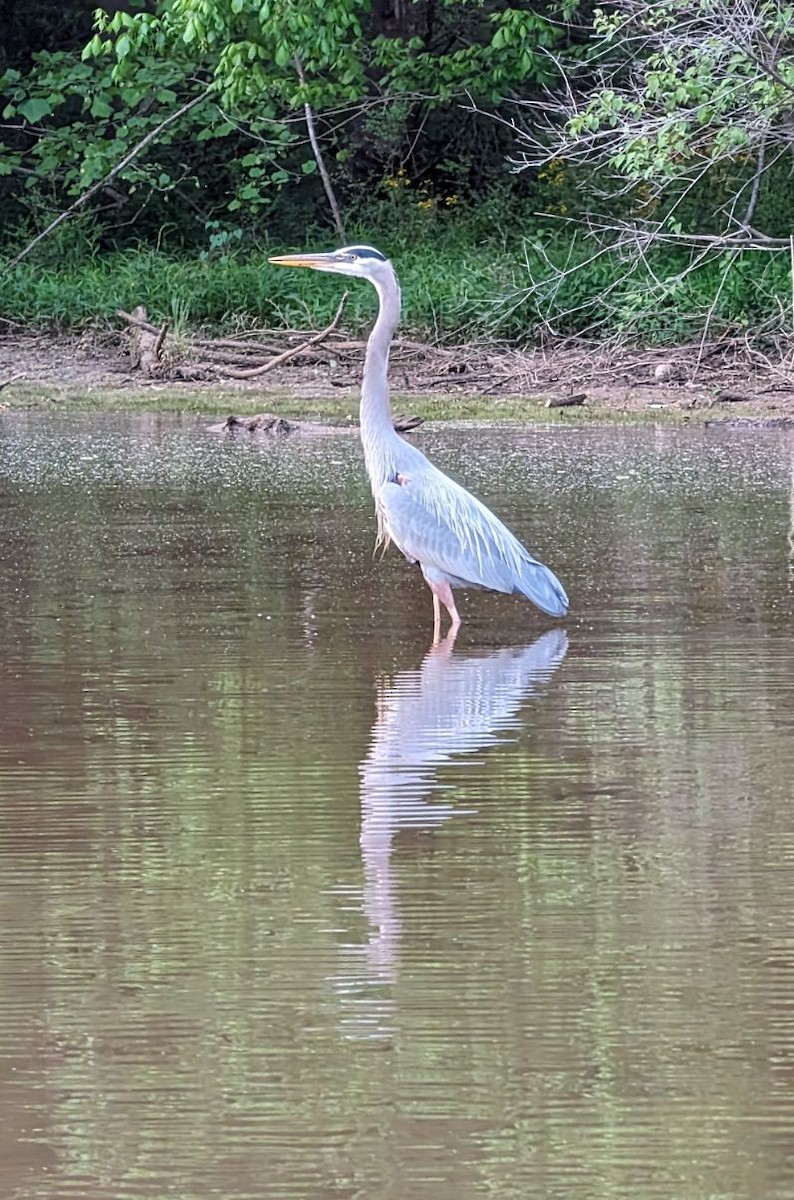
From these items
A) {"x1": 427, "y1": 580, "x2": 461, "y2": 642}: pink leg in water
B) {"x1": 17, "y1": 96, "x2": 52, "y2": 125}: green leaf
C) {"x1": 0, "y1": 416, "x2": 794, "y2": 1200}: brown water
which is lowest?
{"x1": 427, "y1": 580, "x2": 461, "y2": 642}: pink leg in water

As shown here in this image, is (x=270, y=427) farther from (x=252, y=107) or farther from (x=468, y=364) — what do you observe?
(x=252, y=107)

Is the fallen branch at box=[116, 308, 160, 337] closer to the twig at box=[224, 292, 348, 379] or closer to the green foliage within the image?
the twig at box=[224, 292, 348, 379]

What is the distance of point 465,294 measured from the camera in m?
16.9

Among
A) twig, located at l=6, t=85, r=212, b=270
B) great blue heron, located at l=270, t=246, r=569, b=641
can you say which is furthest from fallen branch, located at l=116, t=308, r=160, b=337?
great blue heron, located at l=270, t=246, r=569, b=641

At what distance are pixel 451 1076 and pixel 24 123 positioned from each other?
1990cm

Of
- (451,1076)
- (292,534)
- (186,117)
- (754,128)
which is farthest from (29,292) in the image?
(451,1076)

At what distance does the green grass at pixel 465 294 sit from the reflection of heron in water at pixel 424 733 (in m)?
9.14

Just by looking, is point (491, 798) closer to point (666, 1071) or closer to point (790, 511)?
point (666, 1071)

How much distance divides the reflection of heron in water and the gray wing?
0.21 metres

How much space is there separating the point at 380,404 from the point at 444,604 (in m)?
1.04

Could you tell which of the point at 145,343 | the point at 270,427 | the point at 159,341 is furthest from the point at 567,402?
the point at 145,343

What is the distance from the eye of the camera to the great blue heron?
750cm

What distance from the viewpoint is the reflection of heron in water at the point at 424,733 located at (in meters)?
4.36

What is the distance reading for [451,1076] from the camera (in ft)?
11.0
